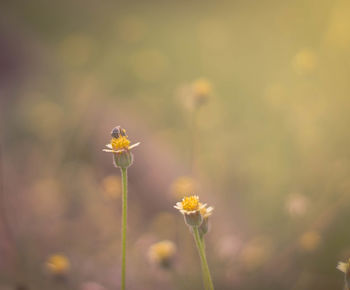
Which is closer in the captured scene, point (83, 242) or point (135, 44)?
point (83, 242)

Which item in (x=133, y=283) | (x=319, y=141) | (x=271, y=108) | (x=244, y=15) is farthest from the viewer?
(x=244, y=15)

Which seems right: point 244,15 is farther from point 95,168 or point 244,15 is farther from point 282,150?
point 95,168

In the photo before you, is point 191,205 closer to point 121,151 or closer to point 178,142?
point 121,151

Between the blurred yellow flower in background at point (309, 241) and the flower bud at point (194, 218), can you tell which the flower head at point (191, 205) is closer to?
the flower bud at point (194, 218)

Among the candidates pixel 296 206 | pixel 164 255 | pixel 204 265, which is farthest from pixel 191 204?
pixel 296 206

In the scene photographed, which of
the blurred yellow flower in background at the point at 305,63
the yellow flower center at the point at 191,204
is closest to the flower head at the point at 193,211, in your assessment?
the yellow flower center at the point at 191,204

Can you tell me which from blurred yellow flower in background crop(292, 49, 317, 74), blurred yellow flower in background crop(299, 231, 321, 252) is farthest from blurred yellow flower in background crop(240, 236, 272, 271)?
blurred yellow flower in background crop(292, 49, 317, 74)

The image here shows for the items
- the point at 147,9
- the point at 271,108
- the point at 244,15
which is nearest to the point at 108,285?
the point at 271,108

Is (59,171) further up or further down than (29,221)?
further up

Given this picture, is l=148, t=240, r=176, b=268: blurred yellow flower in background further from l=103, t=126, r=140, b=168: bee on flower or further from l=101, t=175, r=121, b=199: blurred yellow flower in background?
l=101, t=175, r=121, b=199: blurred yellow flower in background
